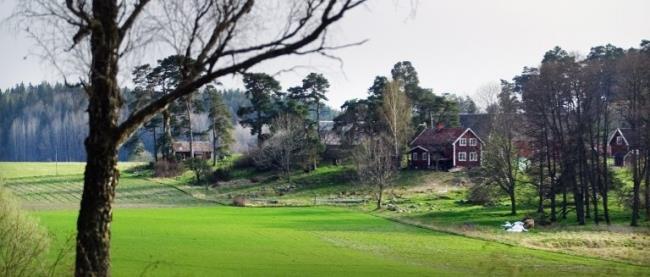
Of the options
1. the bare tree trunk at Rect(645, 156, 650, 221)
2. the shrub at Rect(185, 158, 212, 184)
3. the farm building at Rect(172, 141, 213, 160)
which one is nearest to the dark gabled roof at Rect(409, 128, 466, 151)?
the shrub at Rect(185, 158, 212, 184)

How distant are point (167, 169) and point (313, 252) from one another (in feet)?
189

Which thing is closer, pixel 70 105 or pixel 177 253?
pixel 70 105

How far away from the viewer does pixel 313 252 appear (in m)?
28.4

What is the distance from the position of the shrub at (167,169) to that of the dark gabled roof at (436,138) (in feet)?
97.6

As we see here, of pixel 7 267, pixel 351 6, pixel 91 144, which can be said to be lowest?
pixel 7 267

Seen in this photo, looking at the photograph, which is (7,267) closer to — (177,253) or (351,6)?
(351,6)

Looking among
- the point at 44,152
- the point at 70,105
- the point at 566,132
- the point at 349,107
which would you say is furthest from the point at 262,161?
the point at 44,152

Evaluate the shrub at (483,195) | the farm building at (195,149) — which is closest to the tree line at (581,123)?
the shrub at (483,195)

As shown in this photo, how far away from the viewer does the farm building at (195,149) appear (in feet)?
309

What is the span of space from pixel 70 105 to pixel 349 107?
7524 centimetres

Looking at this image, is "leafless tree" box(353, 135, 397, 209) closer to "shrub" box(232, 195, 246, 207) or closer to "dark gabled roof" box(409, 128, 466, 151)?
"shrub" box(232, 195, 246, 207)

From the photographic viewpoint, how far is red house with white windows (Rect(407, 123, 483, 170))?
77000mm

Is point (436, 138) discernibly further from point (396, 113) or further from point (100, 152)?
point (100, 152)

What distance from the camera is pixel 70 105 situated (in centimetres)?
817
